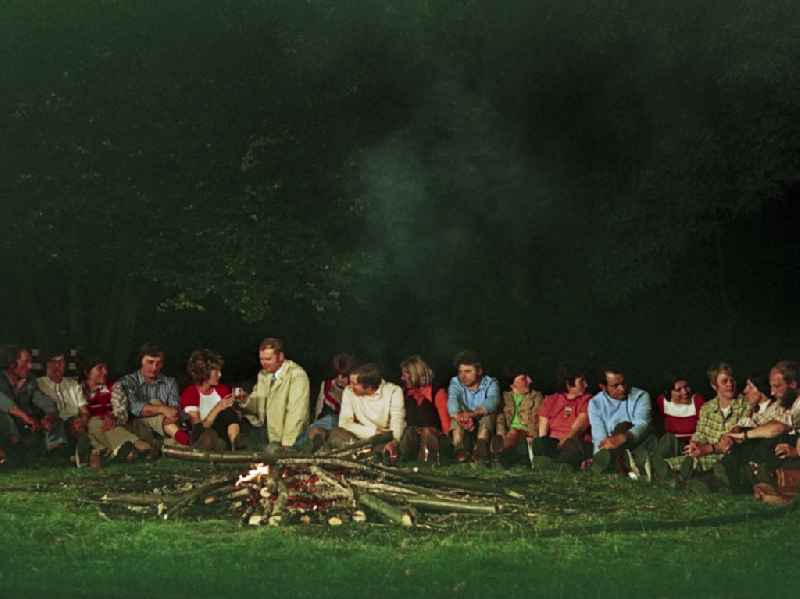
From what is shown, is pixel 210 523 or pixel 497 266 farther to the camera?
pixel 497 266

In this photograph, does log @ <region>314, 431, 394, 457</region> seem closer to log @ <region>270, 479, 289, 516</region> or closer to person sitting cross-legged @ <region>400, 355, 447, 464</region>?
log @ <region>270, 479, 289, 516</region>

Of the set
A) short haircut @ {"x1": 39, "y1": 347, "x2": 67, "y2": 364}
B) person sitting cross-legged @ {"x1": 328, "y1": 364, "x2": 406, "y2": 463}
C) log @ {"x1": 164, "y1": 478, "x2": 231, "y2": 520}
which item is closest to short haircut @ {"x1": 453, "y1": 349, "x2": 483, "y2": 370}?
person sitting cross-legged @ {"x1": 328, "y1": 364, "x2": 406, "y2": 463}

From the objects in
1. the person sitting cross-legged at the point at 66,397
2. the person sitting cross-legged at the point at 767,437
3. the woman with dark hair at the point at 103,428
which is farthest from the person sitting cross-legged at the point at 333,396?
the person sitting cross-legged at the point at 767,437

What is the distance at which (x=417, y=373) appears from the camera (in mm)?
16016

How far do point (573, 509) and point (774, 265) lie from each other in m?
12.9

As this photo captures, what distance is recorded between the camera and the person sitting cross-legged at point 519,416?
50.1ft

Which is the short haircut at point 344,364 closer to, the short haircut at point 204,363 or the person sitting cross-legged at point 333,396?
the person sitting cross-legged at point 333,396

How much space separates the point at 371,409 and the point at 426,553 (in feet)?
17.5

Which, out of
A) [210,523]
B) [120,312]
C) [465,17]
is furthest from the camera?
[120,312]

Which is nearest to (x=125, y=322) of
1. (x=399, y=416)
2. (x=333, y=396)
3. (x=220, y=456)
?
(x=333, y=396)

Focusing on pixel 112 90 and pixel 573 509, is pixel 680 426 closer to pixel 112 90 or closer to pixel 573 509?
pixel 573 509

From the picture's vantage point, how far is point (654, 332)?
2298cm

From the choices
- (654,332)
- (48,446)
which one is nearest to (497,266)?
(654,332)

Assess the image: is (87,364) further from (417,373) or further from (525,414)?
(525,414)
